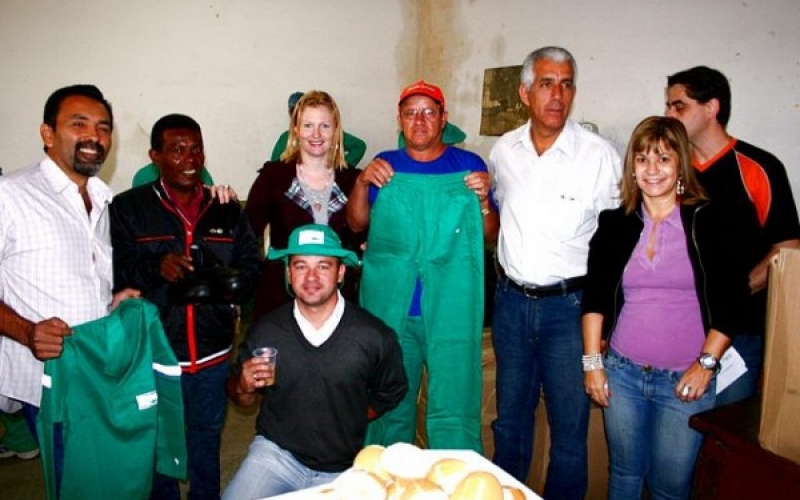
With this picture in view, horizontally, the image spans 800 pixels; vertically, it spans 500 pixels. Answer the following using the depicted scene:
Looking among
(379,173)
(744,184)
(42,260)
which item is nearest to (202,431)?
(42,260)

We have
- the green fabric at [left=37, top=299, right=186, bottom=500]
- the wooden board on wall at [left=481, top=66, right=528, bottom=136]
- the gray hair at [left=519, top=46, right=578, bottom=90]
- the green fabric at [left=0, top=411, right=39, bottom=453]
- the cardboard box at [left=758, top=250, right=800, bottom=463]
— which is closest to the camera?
the cardboard box at [left=758, top=250, right=800, bottom=463]

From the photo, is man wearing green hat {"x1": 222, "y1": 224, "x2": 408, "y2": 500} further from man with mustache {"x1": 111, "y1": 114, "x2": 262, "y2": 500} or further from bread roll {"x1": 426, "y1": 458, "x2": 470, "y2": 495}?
bread roll {"x1": 426, "y1": 458, "x2": 470, "y2": 495}

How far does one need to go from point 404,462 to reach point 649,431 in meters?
1.08

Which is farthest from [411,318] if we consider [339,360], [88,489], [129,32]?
[129,32]

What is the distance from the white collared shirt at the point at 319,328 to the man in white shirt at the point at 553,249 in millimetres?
742

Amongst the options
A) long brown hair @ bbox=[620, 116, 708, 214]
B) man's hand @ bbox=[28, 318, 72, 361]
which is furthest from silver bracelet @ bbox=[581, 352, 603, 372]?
man's hand @ bbox=[28, 318, 72, 361]

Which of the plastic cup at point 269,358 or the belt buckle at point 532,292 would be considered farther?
the belt buckle at point 532,292

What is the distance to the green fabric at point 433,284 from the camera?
236cm

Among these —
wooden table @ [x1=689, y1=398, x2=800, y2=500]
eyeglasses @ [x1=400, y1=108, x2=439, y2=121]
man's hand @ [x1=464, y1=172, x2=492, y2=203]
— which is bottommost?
wooden table @ [x1=689, y1=398, x2=800, y2=500]

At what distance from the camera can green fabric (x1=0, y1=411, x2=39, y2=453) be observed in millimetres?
3117

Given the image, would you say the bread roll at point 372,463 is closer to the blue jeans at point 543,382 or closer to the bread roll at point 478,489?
the bread roll at point 478,489

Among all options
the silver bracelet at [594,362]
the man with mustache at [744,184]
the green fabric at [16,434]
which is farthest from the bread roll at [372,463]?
the green fabric at [16,434]

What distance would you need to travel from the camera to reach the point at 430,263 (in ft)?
7.85

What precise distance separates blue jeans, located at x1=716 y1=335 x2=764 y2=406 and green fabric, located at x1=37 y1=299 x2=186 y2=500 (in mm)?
1937
